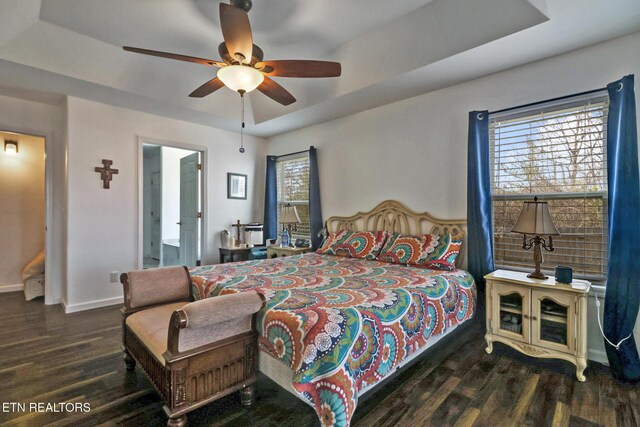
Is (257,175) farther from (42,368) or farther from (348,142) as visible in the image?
(42,368)

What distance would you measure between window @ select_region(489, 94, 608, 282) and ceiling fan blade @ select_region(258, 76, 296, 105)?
1.96 metres

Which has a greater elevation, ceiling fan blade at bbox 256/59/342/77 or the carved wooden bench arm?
ceiling fan blade at bbox 256/59/342/77

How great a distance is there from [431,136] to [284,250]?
2.41 meters

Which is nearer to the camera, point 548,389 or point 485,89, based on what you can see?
point 548,389

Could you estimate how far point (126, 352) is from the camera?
220 centimetres

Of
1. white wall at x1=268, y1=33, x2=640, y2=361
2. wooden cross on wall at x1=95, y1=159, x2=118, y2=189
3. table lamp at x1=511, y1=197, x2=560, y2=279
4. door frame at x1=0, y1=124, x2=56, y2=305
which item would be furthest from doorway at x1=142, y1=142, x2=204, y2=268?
table lamp at x1=511, y1=197, x2=560, y2=279

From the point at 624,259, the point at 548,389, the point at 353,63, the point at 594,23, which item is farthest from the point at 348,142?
the point at 548,389

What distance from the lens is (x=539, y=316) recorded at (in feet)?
7.35

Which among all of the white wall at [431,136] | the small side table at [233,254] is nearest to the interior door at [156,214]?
the small side table at [233,254]

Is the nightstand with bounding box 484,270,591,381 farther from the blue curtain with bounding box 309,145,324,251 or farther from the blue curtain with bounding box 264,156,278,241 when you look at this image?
the blue curtain with bounding box 264,156,278,241

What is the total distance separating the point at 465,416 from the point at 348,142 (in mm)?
3235

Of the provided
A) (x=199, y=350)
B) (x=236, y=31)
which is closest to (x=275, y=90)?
(x=236, y=31)

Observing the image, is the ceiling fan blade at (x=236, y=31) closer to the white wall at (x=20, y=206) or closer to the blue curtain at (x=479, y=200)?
the blue curtain at (x=479, y=200)

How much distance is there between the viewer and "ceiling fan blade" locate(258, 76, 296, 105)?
8.35 feet
